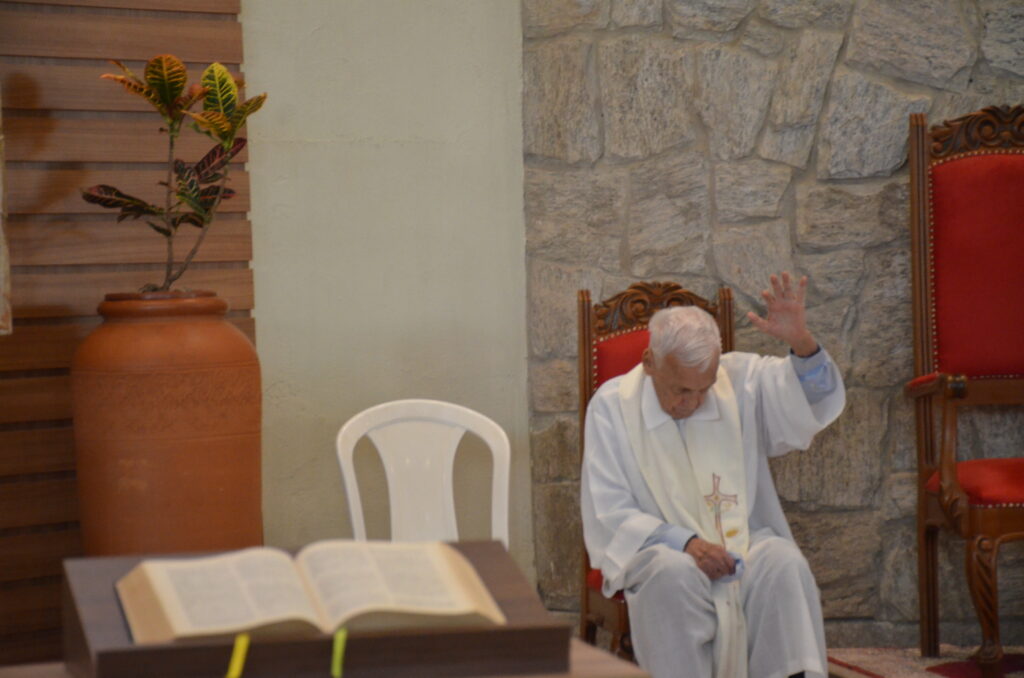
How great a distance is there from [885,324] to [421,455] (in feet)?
4.93

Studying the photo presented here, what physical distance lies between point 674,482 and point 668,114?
1.25 metres

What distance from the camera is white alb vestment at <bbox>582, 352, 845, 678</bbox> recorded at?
293cm

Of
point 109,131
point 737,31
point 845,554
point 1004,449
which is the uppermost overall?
point 737,31

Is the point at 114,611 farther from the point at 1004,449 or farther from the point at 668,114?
the point at 1004,449

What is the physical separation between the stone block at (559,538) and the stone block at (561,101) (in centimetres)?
101

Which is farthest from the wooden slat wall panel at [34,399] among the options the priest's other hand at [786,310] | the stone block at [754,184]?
the stone block at [754,184]

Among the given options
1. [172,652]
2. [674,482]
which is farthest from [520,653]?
[674,482]

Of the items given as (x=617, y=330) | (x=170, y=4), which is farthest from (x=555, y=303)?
(x=170, y=4)

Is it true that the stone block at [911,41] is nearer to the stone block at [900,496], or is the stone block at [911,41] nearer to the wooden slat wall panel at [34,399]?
the stone block at [900,496]

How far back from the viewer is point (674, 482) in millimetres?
3223

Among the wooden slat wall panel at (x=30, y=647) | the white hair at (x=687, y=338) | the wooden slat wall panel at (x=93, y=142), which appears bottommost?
A: the wooden slat wall panel at (x=30, y=647)

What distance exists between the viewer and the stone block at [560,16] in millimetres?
3900

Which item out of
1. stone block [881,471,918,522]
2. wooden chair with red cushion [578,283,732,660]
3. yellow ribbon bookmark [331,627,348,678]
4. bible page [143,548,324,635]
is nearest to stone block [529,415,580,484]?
wooden chair with red cushion [578,283,732,660]

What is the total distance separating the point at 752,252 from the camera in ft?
12.9
